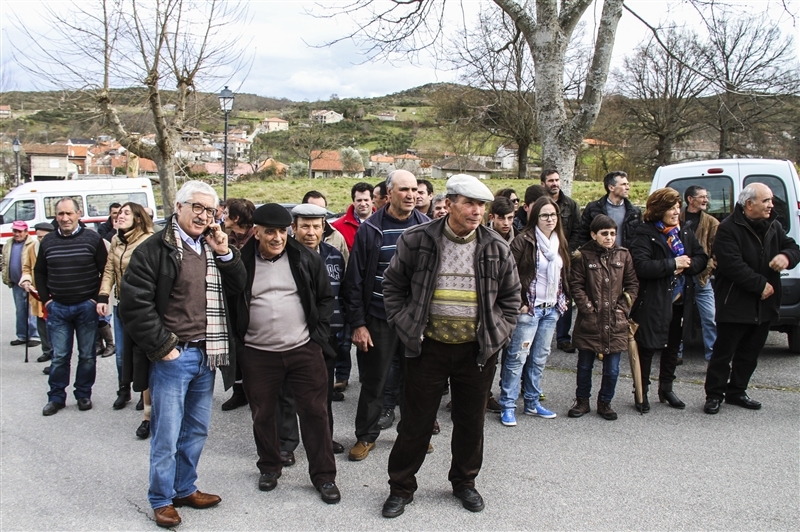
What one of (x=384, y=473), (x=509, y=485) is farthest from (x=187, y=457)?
(x=509, y=485)

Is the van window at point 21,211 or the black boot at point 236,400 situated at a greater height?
the van window at point 21,211

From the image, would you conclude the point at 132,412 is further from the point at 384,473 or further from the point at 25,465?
the point at 384,473

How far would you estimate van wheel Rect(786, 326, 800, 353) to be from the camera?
658 centimetres

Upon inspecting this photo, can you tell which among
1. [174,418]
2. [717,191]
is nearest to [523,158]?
[717,191]

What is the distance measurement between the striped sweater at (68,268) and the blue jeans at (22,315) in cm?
278

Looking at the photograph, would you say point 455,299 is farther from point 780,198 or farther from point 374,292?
point 780,198

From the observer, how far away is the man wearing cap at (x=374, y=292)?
4.28m

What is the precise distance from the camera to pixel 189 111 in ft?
53.4

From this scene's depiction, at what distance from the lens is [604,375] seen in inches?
195

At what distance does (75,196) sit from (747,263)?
16.7 m

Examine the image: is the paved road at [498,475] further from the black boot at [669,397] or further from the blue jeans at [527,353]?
the blue jeans at [527,353]

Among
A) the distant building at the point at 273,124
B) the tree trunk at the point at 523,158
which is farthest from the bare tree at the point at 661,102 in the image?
the distant building at the point at 273,124

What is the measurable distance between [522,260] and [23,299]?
6.76m

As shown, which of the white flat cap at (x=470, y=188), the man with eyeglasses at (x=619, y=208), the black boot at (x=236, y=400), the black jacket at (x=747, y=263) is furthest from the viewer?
the man with eyeglasses at (x=619, y=208)
